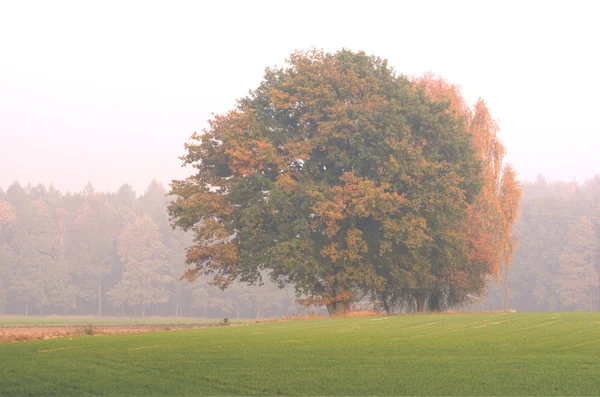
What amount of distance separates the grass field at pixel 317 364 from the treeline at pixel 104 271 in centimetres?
9789

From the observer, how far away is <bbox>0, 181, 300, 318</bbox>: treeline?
429ft

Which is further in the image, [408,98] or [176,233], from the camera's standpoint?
[176,233]

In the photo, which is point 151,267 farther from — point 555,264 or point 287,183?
point 287,183

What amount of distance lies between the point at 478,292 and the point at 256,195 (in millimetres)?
18391

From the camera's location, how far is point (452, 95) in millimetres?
60906

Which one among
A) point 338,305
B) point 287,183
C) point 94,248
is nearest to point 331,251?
point 287,183

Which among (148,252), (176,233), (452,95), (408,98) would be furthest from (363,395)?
(176,233)

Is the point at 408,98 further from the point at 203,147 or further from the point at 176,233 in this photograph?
the point at 176,233

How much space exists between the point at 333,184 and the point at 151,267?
285 ft

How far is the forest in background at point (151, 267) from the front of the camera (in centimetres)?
12650

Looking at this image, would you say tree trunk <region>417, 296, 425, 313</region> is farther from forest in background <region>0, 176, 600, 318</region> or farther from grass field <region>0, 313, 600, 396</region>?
forest in background <region>0, 176, 600, 318</region>

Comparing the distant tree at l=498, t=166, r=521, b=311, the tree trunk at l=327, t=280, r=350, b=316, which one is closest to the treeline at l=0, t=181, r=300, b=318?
the distant tree at l=498, t=166, r=521, b=311

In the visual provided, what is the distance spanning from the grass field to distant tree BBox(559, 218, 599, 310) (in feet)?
306

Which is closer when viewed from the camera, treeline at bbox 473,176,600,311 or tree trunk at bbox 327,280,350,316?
tree trunk at bbox 327,280,350,316
